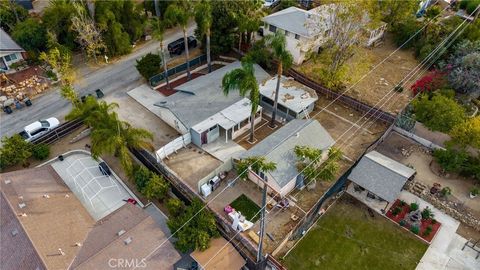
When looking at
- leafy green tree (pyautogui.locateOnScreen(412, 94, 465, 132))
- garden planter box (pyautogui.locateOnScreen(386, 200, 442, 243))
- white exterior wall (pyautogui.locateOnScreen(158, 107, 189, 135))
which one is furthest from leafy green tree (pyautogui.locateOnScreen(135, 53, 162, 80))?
garden planter box (pyautogui.locateOnScreen(386, 200, 442, 243))

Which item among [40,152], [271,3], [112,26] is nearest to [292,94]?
[112,26]

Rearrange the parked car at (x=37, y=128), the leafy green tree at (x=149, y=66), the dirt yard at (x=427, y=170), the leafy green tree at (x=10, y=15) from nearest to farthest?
the dirt yard at (x=427, y=170)
the parked car at (x=37, y=128)
the leafy green tree at (x=149, y=66)
the leafy green tree at (x=10, y=15)

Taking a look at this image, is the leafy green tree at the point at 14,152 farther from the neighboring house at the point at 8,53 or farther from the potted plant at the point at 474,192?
the potted plant at the point at 474,192

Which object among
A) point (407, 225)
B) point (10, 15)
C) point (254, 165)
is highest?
point (10, 15)

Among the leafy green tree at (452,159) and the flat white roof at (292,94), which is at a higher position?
the flat white roof at (292,94)

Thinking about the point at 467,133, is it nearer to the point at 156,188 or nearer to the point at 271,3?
the point at 156,188

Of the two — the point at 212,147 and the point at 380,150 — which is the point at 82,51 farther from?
the point at 380,150

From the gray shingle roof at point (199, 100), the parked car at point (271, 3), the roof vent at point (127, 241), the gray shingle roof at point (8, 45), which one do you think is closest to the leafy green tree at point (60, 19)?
the gray shingle roof at point (8, 45)
